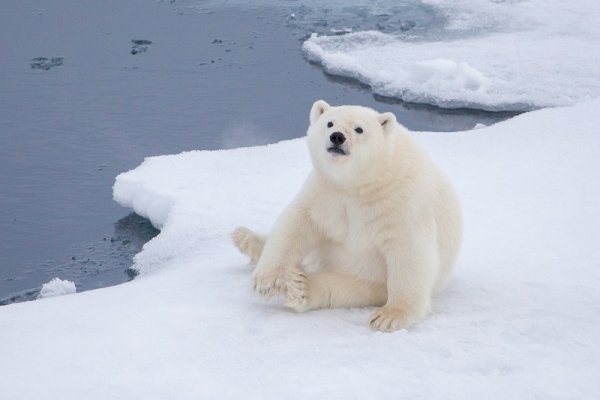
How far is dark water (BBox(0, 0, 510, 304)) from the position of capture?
614 cm

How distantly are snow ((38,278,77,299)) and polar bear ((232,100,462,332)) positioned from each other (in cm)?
188

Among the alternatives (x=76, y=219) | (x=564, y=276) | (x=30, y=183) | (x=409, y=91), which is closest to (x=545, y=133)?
(x=409, y=91)

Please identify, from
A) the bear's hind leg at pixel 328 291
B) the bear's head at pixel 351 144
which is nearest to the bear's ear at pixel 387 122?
the bear's head at pixel 351 144

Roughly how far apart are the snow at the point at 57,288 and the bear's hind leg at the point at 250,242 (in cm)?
139

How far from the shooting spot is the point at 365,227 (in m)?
3.70

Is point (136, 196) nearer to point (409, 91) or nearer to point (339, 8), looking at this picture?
point (409, 91)

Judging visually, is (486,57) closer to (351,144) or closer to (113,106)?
(113,106)

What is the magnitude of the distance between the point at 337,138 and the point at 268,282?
667 mm

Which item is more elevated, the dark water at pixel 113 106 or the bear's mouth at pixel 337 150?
the bear's mouth at pixel 337 150

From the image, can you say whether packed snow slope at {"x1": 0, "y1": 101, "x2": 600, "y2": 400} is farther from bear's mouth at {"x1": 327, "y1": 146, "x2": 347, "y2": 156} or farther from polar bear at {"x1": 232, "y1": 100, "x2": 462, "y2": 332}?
bear's mouth at {"x1": 327, "y1": 146, "x2": 347, "y2": 156}

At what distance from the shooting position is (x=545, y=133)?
6965mm

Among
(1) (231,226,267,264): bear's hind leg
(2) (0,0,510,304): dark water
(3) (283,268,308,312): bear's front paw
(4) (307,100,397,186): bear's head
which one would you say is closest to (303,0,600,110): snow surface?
(2) (0,0,510,304): dark water

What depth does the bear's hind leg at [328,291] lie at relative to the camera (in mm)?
3654

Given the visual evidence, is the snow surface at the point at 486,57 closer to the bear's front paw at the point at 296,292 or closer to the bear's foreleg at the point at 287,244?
the bear's foreleg at the point at 287,244
